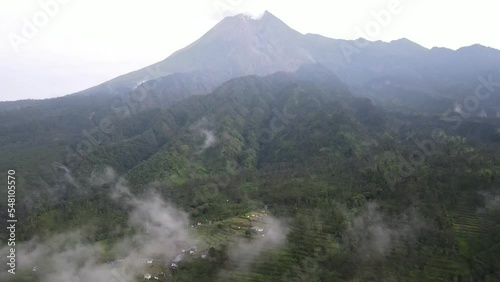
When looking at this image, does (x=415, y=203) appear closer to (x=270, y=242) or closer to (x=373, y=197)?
(x=373, y=197)

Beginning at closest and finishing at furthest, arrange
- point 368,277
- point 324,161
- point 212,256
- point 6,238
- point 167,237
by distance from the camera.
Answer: point 368,277
point 212,256
point 167,237
point 6,238
point 324,161

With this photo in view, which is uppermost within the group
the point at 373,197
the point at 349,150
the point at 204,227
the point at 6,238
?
the point at 349,150

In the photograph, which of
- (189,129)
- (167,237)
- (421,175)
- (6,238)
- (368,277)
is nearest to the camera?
(368,277)

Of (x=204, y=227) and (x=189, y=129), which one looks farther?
(x=189, y=129)

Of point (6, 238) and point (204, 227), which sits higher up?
point (6, 238)

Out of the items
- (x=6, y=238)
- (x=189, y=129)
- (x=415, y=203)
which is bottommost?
(x=415, y=203)

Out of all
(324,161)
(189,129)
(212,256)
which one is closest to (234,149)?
(189,129)

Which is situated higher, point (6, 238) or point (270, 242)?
point (6, 238)

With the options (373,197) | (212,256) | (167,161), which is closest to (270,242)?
(212,256)

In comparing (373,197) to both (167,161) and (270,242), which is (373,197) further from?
(167,161)
